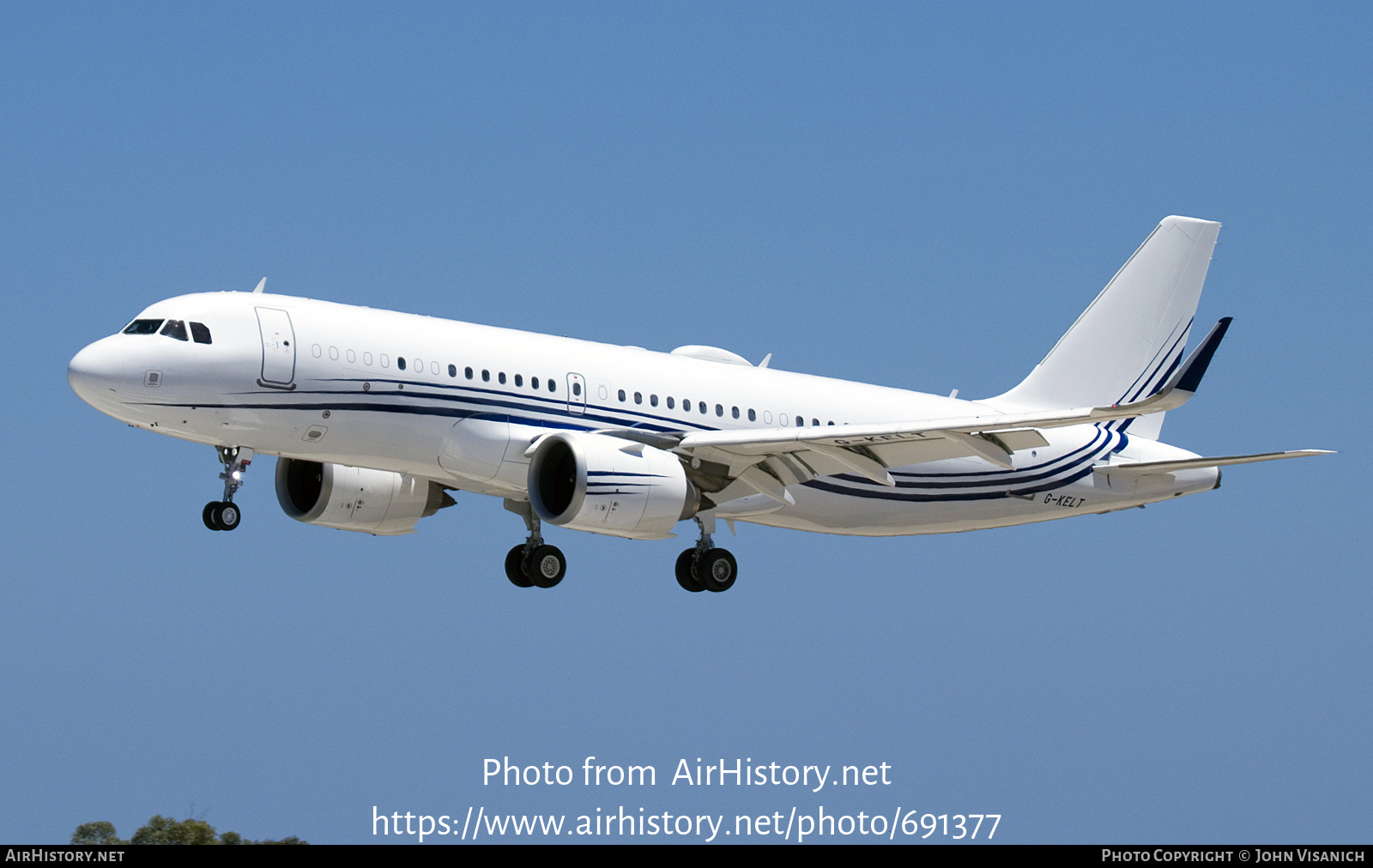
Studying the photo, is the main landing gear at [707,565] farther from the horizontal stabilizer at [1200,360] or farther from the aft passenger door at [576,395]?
the horizontal stabilizer at [1200,360]

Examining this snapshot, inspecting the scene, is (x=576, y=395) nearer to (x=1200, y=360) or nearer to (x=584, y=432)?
(x=584, y=432)

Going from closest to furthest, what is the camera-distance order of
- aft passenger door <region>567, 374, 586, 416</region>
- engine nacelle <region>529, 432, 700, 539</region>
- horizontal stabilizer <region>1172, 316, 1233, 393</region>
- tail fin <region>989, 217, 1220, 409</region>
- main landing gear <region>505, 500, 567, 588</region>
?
horizontal stabilizer <region>1172, 316, 1233, 393</region> < engine nacelle <region>529, 432, 700, 539</region> < aft passenger door <region>567, 374, 586, 416</region> < main landing gear <region>505, 500, 567, 588</region> < tail fin <region>989, 217, 1220, 409</region>

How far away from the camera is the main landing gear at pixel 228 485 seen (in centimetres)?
3519

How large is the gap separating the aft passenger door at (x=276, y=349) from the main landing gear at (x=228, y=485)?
5.41 ft

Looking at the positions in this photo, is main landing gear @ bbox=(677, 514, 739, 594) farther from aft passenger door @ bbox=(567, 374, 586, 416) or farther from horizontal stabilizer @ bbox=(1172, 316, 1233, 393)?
horizontal stabilizer @ bbox=(1172, 316, 1233, 393)

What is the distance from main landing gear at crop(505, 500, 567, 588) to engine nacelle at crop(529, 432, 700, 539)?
3.05 m

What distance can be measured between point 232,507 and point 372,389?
3.49 m

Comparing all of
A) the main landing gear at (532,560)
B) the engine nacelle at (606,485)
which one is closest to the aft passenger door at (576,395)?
the engine nacelle at (606,485)

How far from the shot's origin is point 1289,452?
35.9 metres

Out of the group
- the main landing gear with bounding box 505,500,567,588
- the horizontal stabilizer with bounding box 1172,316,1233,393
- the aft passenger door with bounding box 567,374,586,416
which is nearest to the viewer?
the horizontal stabilizer with bounding box 1172,316,1233,393

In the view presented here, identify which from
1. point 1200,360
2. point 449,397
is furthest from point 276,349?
point 1200,360

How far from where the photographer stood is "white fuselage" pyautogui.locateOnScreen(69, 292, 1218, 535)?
33.9 m

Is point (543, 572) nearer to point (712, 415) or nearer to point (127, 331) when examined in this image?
point (712, 415)

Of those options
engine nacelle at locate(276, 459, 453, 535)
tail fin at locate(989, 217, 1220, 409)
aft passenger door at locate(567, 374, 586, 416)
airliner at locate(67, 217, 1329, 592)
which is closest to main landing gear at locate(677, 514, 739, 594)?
airliner at locate(67, 217, 1329, 592)
